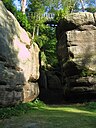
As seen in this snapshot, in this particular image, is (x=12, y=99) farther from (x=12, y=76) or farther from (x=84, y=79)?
(x=84, y=79)

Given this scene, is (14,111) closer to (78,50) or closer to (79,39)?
(78,50)

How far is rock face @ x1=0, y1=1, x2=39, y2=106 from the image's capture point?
46.1ft

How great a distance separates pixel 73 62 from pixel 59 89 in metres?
7.70

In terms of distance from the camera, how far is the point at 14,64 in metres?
15.5

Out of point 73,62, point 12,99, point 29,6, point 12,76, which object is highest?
point 29,6

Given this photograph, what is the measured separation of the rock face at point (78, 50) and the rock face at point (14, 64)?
2.91m

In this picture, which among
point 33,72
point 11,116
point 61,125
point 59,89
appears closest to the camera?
point 61,125

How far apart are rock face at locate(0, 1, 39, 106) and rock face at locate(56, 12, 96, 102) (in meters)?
2.91

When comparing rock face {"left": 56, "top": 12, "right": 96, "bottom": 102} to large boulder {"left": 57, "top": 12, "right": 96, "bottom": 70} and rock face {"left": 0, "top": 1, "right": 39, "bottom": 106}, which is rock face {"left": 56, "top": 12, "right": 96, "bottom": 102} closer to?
large boulder {"left": 57, "top": 12, "right": 96, "bottom": 70}

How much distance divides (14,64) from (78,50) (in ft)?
23.5

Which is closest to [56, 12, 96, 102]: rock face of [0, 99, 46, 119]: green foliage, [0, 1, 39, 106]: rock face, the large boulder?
the large boulder

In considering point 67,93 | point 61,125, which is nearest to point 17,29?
point 67,93

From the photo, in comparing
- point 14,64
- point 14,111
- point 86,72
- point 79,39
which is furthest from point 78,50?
point 14,111

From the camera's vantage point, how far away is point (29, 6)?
105 feet
